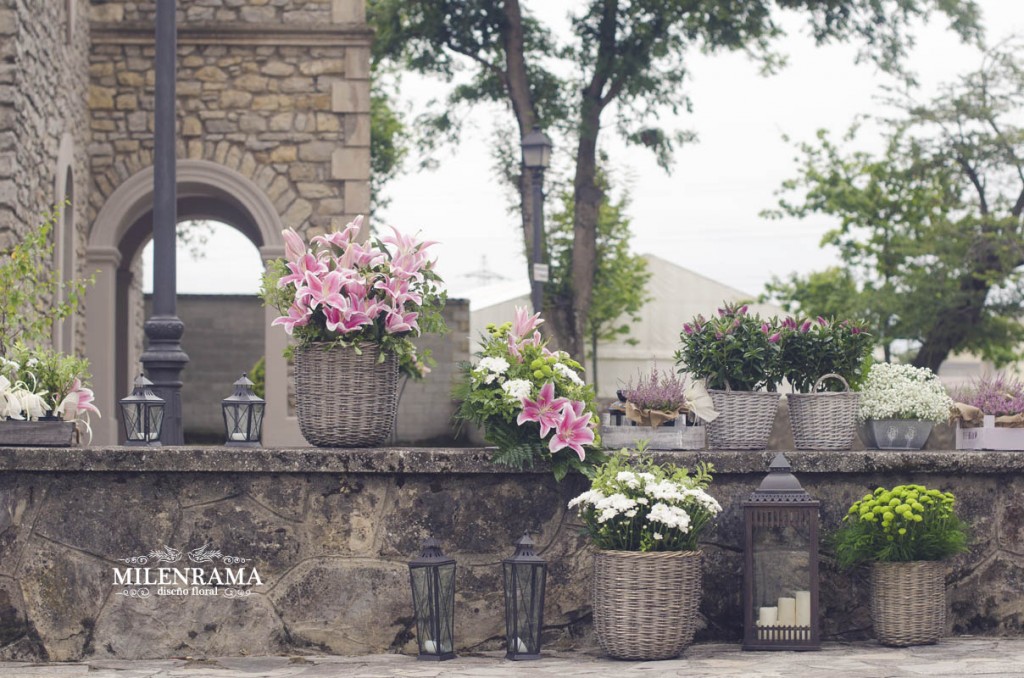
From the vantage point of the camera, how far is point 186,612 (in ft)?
20.0

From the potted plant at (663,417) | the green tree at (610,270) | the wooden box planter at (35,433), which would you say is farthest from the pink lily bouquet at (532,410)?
the green tree at (610,270)

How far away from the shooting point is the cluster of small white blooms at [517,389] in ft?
19.9

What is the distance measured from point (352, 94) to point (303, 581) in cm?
884

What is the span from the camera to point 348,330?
6.17 meters

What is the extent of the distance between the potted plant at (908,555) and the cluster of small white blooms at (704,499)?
657mm

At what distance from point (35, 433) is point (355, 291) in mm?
1502

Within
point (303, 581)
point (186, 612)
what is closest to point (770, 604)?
point (303, 581)

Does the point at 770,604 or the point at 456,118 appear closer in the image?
the point at 770,604

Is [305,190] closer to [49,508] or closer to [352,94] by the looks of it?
[352,94]

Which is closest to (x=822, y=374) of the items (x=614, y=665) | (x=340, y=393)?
(x=614, y=665)

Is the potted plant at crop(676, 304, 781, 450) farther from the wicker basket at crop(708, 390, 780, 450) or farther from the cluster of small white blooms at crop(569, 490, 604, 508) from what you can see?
the cluster of small white blooms at crop(569, 490, 604, 508)

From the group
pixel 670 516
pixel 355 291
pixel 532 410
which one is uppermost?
pixel 355 291

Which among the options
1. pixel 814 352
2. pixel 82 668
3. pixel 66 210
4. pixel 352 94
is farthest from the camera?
pixel 352 94

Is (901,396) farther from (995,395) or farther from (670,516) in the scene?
(670,516)
